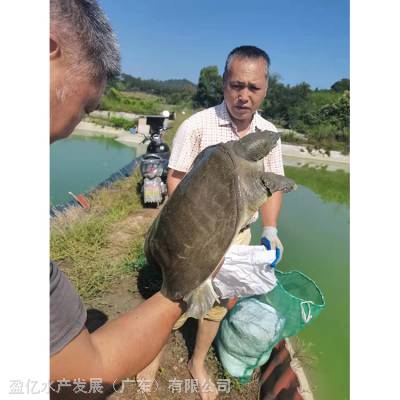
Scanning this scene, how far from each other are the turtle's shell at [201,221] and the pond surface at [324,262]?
117cm

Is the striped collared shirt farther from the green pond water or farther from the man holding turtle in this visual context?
the green pond water

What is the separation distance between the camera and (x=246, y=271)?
106 cm

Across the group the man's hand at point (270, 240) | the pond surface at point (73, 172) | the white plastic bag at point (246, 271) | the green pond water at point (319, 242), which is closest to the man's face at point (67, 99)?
the white plastic bag at point (246, 271)

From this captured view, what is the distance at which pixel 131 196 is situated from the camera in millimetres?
3438

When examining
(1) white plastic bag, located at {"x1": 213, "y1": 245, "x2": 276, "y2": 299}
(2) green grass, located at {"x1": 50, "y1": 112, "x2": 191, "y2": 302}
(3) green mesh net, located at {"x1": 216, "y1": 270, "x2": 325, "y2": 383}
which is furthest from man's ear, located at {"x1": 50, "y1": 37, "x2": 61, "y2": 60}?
(2) green grass, located at {"x1": 50, "y1": 112, "x2": 191, "y2": 302}

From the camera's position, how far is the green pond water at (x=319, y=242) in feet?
5.72

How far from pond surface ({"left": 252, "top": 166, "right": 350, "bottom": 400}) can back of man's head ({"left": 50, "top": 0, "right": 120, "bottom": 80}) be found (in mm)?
1685

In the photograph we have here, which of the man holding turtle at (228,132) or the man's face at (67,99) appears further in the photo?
the man holding turtle at (228,132)

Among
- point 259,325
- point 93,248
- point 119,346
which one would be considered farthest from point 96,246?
point 119,346

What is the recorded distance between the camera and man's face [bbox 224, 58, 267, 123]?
1263 millimetres

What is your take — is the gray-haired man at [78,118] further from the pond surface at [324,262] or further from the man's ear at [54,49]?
the pond surface at [324,262]

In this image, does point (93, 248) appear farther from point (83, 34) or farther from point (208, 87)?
point (208, 87)

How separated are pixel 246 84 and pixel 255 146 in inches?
21.5

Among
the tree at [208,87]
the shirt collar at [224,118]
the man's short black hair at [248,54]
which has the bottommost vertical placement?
the shirt collar at [224,118]
